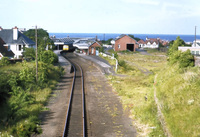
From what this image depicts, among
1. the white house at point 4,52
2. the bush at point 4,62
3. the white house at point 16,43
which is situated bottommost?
the bush at point 4,62

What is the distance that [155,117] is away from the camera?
15.1 meters

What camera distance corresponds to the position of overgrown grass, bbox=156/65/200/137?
11.5m

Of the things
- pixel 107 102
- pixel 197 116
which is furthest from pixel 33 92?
pixel 197 116

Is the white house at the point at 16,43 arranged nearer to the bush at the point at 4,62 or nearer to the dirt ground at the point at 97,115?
the bush at the point at 4,62

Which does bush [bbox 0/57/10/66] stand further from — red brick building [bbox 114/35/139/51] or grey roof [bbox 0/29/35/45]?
red brick building [bbox 114/35/139/51]

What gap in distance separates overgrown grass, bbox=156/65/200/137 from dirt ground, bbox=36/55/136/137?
2.25m

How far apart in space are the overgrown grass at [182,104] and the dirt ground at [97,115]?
2250 millimetres

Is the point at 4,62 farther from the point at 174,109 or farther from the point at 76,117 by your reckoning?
the point at 174,109

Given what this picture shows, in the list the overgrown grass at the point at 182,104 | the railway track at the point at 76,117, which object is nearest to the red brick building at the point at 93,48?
the railway track at the point at 76,117

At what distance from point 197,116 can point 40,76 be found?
1837 centimetres

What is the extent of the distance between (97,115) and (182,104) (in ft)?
18.0

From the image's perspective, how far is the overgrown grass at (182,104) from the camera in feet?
37.7

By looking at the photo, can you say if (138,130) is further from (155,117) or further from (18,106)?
(18,106)

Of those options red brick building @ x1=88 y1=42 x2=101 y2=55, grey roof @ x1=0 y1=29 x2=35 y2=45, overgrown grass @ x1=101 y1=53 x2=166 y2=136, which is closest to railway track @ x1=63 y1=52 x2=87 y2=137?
overgrown grass @ x1=101 y1=53 x2=166 y2=136
